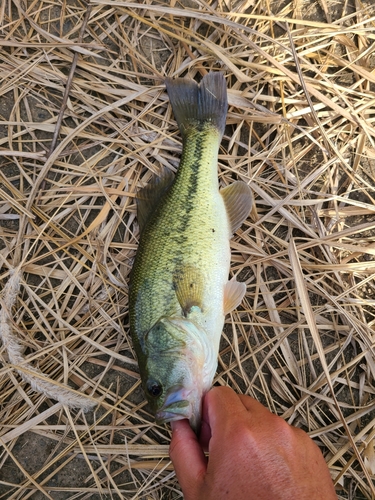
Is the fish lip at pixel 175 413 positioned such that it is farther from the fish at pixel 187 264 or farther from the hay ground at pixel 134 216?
the hay ground at pixel 134 216

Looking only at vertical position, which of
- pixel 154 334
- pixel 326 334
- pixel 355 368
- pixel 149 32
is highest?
pixel 149 32

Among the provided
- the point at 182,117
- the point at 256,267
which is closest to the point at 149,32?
the point at 182,117

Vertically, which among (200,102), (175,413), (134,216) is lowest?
(175,413)

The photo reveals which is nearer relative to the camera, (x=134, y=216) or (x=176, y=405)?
(x=176, y=405)

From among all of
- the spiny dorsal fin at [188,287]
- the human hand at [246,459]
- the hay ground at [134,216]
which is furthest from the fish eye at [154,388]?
the hay ground at [134,216]

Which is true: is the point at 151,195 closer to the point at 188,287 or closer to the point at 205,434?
the point at 188,287

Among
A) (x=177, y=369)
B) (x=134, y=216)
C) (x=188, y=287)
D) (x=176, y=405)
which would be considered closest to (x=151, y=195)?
(x=134, y=216)

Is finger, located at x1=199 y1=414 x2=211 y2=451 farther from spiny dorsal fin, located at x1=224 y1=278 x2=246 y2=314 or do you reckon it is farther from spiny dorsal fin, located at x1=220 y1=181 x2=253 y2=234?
spiny dorsal fin, located at x1=220 y1=181 x2=253 y2=234

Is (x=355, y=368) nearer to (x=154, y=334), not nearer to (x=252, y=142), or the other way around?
(x=154, y=334)
